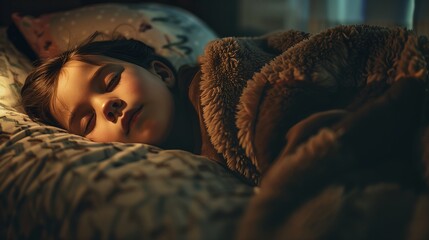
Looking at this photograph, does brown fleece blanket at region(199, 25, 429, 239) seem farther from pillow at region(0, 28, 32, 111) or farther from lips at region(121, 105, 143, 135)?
pillow at region(0, 28, 32, 111)

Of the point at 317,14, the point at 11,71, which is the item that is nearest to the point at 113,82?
the point at 11,71

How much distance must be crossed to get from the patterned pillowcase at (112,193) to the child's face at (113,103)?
144mm

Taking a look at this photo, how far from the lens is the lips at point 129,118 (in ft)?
2.57

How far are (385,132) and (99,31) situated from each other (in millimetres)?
931

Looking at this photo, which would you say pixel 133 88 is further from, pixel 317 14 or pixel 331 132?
pixel 317 14

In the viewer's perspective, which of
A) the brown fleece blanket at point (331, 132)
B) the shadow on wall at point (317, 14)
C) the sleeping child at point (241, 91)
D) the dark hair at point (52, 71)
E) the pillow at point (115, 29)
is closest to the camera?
the brown fleece blanket at point (331, 132)

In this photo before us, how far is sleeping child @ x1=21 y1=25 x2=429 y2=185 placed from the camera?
1.94ft

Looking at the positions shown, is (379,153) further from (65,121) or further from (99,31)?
(99,31)

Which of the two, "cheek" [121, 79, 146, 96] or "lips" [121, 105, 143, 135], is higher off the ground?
"cheek" [121, 79, 146, 96]

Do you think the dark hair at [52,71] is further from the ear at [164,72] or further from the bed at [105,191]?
the bed at [105,191]

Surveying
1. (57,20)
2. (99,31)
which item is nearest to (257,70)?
(99,31)

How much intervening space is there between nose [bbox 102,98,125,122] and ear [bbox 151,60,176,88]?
0.62ft

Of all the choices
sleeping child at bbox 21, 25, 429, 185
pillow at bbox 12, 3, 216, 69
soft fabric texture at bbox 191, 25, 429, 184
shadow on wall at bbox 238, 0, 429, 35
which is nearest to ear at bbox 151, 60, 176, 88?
sleeping child at bbox 21, 25, 429, 185

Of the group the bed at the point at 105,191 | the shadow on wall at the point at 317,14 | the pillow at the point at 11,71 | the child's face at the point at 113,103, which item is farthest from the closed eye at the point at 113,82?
the shadow on wall at the point at 317,14
